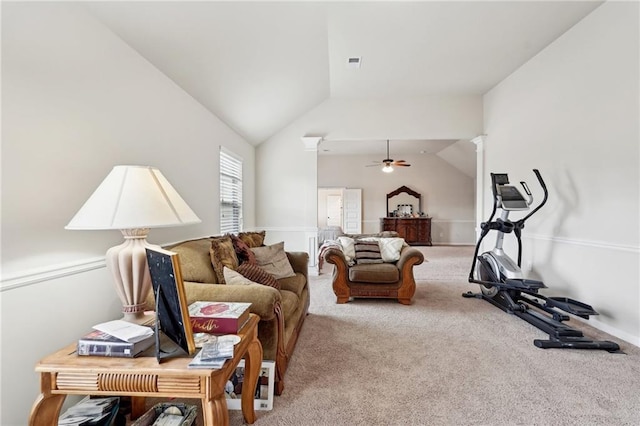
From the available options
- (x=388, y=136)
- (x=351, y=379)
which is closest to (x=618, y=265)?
(x=351, y=379)

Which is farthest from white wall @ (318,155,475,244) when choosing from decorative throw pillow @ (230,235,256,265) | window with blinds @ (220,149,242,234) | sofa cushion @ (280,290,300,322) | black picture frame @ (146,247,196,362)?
black picture frame @ (146,247,196,362)

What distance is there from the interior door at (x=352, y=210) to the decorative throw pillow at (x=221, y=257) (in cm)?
742

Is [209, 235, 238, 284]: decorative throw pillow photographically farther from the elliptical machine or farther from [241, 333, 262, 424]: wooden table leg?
the elliptical machine

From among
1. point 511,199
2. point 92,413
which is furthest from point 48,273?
point 511,199

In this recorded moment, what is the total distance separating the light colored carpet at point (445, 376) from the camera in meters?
1.67

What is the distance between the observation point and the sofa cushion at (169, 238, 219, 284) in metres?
2.01

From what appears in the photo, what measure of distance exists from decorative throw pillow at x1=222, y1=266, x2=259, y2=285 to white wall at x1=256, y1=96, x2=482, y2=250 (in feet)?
10.1

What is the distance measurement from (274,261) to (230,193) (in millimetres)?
1854

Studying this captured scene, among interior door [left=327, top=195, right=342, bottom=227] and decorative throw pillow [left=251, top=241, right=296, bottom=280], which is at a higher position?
interior door [left=327, top=195, right=342, bottom=227]

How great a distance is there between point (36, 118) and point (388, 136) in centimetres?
450

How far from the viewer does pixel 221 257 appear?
2301 mm

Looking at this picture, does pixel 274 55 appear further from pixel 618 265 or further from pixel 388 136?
pixel 618 265

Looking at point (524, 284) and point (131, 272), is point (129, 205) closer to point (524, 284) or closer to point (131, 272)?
point (131, 272)

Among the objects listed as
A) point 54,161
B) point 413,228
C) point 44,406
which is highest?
point 54,161
